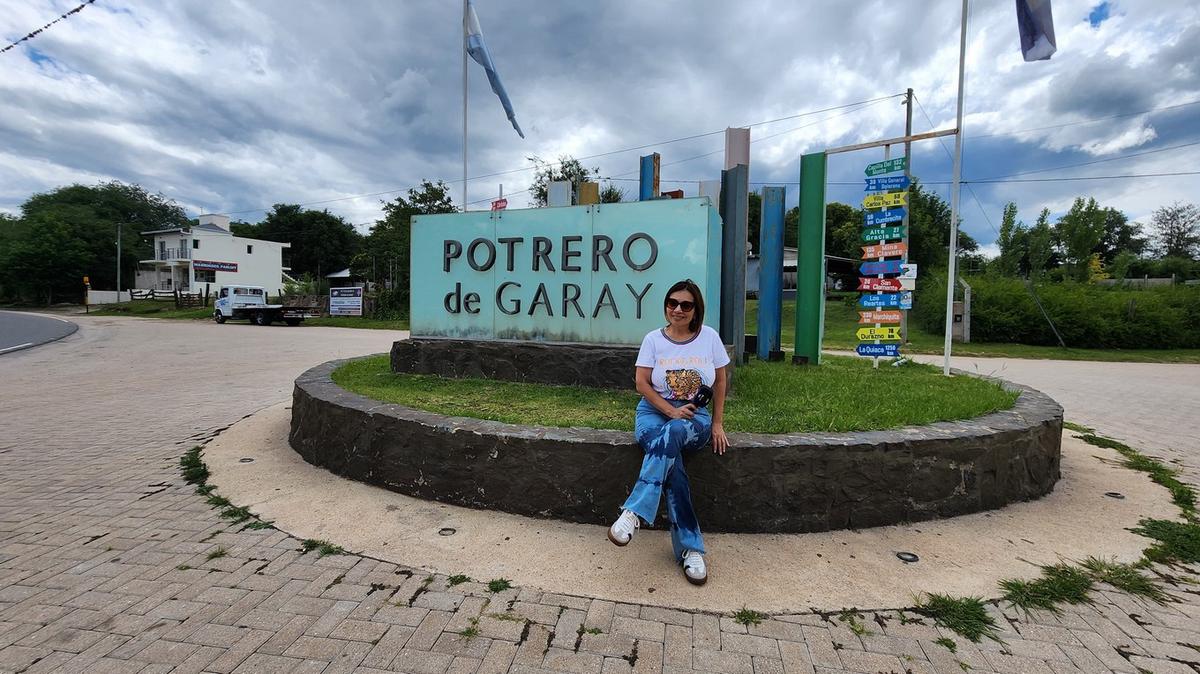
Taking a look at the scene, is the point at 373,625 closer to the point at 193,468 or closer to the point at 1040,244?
the point at 193,468

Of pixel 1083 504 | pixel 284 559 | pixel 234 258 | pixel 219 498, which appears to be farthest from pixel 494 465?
pixel 234 258

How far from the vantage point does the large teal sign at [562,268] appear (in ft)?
16.0

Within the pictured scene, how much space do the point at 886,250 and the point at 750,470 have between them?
5.83 m

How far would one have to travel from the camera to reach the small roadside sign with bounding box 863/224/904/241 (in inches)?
295

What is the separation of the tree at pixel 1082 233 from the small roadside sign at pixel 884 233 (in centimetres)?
2794

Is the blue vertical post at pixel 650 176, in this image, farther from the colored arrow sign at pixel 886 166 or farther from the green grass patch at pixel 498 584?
the green grass patch at pixel 498 584

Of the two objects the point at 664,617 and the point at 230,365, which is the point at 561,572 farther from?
the point at 230,365

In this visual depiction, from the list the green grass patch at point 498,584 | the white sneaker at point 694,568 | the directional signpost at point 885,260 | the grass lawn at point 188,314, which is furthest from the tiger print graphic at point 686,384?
the grass lawn at point 188,314

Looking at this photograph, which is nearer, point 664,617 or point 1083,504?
point 664,617

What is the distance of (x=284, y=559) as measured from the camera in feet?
8.98

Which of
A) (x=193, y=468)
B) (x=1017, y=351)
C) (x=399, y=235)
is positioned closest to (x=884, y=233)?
(x=193, y=468)

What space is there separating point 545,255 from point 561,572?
10.8ft

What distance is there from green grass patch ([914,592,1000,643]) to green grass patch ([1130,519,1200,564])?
1.33 m

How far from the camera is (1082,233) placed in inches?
1134
